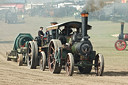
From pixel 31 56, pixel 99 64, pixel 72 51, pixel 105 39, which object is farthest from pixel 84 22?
pixel 105 39

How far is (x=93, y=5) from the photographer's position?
17.5 m

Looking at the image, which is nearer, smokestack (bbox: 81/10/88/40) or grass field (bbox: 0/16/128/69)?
smokestack (bbox: 81/10/88/40)

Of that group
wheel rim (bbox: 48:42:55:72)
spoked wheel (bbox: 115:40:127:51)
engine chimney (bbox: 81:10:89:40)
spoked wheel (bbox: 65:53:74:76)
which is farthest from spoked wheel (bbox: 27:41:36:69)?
spoked wheel (bbox: 115:40:127:51)

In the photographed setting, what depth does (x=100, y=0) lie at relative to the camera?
19.2 metres

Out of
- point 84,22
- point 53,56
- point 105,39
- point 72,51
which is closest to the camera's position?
point 84,22

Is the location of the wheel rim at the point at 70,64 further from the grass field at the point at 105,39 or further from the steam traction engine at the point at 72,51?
the grass field at the point at 105,39

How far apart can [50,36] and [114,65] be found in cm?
352

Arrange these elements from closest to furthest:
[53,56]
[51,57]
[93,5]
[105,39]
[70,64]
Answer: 1. [70,64]
2. [53,56]
3. [51,57]
4. [93,5]
5. [105,39]

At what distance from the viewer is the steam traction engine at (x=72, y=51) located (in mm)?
13070

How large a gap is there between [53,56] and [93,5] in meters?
4.44

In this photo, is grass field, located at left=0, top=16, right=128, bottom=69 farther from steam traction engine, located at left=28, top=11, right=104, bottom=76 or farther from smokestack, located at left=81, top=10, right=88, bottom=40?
smokestack, located at left=81, top=10, right=88, bottom=40

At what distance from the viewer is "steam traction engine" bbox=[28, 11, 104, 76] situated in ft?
42.9

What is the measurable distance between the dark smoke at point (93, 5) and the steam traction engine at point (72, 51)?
248 centimetres

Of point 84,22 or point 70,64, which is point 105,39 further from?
point 70,64
